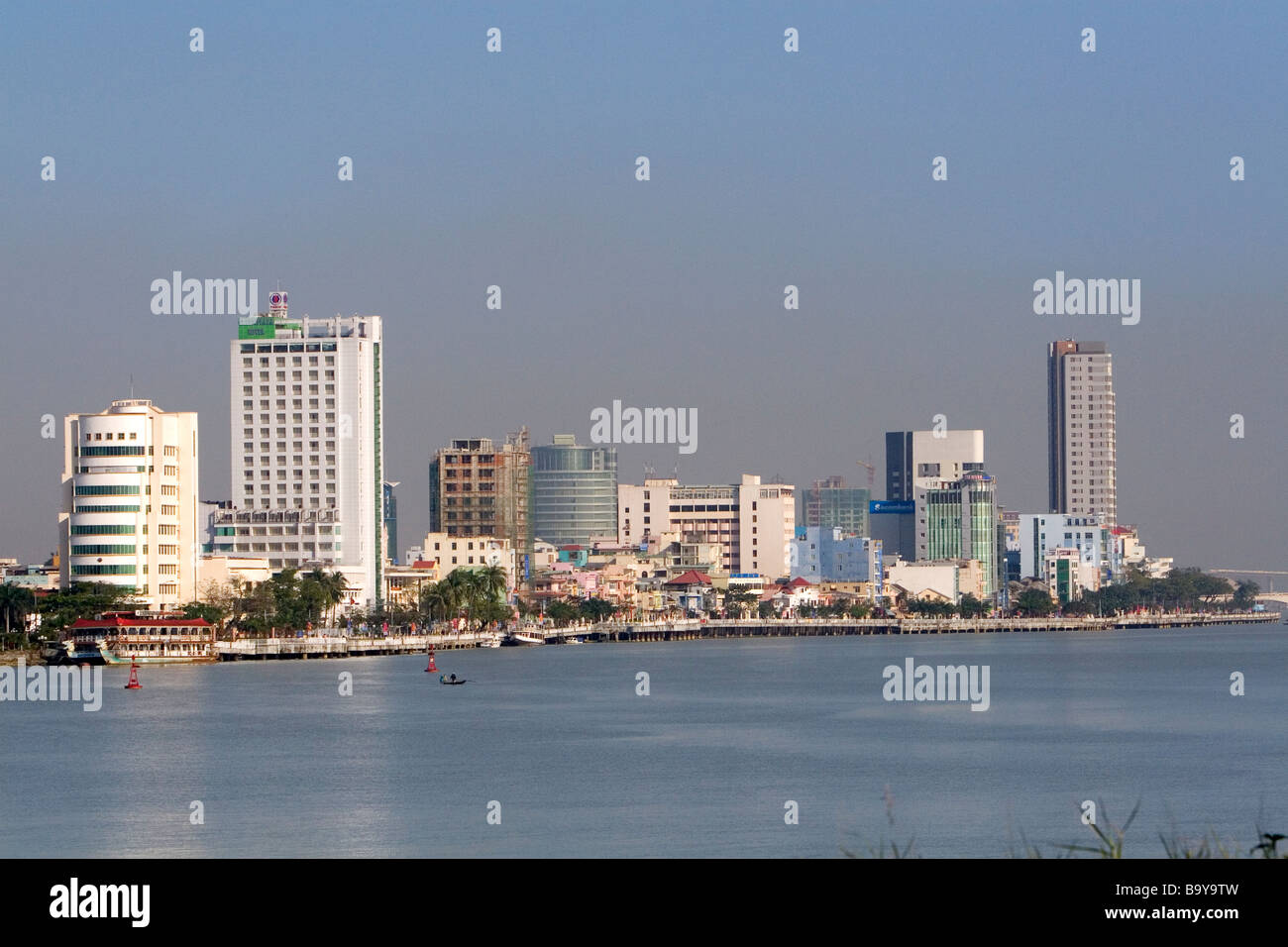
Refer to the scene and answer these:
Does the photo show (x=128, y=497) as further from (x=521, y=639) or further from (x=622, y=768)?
(x=622, y=768)

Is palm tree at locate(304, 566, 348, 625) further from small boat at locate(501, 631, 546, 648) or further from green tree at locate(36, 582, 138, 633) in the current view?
green tree at locate(36, 582, 138, 633)

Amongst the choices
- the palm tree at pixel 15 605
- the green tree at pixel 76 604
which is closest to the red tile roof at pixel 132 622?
the green tree at pixel 76 604

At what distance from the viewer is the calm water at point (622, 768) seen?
40.7 m

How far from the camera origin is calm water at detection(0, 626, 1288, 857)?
40.7m

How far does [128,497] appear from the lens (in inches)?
5285

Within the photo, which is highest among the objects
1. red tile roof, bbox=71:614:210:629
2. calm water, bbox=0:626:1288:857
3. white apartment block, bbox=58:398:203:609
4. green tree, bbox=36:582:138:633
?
white apartment block, bbox=58:398:203:609

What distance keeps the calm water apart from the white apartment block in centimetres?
3025

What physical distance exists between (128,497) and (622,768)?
86.8 meters

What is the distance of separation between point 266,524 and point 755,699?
368 ft

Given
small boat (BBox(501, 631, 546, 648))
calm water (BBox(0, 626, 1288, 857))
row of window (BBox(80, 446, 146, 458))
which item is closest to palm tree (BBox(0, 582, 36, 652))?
row of window (BBox(80, 446, 146, 458))

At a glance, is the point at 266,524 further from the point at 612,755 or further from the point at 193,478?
the point at 612,755
